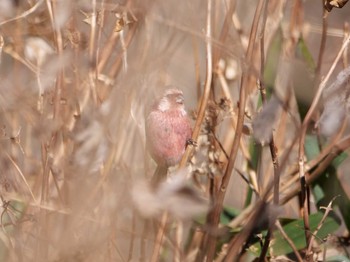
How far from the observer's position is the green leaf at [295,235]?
5.48 feet

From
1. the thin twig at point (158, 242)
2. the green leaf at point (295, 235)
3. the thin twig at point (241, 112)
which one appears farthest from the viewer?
the green leaf at point (295, 235)

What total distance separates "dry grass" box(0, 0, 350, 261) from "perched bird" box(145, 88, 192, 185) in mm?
39

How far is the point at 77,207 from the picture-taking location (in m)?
1.28

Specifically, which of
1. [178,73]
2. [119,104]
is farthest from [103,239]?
[178,73]

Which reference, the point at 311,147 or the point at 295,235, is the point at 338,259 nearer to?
the point at 295,235

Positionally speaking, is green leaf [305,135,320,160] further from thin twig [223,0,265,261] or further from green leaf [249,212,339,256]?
thin twig [223,0,265,261]

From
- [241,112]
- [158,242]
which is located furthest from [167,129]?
[158,242]

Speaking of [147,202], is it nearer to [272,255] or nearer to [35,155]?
[272,255]

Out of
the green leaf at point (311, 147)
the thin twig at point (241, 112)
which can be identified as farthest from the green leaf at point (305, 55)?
the thin twig at point (241, 112)

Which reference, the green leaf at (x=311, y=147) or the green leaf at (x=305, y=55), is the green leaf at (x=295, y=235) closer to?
the green leaf at (x=311, y=147)

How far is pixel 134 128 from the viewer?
1655mm

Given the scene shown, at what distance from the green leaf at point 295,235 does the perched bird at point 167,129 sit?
0.39 m

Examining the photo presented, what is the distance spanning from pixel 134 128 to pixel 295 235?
1.33ft

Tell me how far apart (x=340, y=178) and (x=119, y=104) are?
2.38 feet
